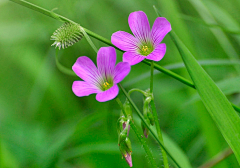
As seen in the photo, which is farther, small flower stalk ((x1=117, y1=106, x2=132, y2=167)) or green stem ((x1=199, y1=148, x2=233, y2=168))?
green stem ((x1=199, y1=148, x2=233, y2=168))

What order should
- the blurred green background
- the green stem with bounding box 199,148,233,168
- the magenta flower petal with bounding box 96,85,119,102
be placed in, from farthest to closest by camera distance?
the blurred green background, the green stem with bounding box 199,148,233,168, the magenta flower petal with bounding box 96,85,119,102

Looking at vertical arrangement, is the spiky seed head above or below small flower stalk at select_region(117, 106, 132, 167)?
above

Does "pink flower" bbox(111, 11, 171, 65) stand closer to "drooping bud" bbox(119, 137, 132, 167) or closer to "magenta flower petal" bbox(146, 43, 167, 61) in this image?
"magenta flower petal" bbox(146, 43, 167, 61)

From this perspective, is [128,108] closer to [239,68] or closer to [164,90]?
[239,68]

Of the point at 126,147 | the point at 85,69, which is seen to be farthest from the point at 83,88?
the point at 126,147

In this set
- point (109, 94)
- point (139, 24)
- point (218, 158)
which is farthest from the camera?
point (218, 158)

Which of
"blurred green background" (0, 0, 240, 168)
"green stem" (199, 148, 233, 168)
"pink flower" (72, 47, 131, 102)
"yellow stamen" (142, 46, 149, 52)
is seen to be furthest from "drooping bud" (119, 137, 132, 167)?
"green stem" (199, 148, 233, 168)

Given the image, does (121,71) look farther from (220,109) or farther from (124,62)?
(220,109)
